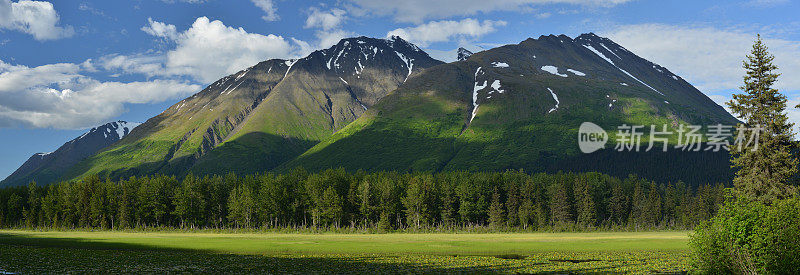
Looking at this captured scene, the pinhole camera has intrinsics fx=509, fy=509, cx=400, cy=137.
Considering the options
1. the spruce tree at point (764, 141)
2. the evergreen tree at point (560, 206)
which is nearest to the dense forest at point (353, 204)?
the evergreen tree at point (560, 206)

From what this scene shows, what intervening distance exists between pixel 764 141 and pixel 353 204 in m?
109

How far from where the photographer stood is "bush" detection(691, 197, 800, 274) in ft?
125

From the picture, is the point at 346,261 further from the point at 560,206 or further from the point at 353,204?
the point at 560,206

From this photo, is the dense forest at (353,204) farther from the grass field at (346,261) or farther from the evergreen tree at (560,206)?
the grass field at (346,261)

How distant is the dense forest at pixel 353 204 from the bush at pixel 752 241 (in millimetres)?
104832

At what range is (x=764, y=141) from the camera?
5406 cm

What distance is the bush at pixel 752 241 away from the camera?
3816cm

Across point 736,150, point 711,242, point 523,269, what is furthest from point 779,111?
point 523,269

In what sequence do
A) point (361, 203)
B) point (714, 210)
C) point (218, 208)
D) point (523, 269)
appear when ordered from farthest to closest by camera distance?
point (714, 210) → point (218, 208) → point (361, 203) → point (523, 269)

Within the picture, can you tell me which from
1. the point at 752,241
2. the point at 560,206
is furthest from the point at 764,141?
the point at 560,206

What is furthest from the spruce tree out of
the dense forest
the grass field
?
the dense forest

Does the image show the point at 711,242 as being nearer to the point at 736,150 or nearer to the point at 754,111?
the point at 736,150

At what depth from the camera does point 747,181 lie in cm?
5459

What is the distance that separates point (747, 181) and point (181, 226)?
147 m
